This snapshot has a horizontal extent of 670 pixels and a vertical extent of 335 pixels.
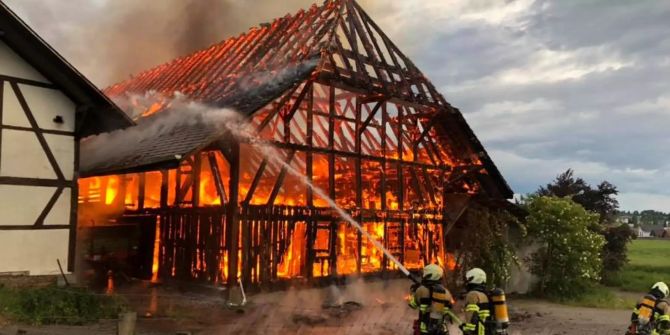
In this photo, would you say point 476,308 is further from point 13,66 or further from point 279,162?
point 13,66

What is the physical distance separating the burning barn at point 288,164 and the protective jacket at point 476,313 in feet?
23.2

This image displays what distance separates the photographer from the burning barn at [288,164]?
13.5 m

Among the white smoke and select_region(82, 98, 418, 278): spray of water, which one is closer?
select_region(82, 98, 418, 278): spray of water

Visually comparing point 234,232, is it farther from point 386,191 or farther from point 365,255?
point 386,191

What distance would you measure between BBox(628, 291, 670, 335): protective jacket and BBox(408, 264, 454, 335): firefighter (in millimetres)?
3209

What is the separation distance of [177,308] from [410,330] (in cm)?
500

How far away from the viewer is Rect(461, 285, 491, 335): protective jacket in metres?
6.71

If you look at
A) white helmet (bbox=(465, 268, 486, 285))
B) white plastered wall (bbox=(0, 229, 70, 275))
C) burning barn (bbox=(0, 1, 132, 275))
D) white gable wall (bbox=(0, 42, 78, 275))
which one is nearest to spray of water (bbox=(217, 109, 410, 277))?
burning barn (bbox=(0, 1, 132, 275))

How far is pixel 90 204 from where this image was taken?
56.7ft

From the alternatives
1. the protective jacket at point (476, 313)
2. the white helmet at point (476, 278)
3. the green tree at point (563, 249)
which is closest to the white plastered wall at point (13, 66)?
→ the white helmet at point (476, 278)

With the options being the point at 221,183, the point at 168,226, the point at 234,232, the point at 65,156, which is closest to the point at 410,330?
the point at 234,232

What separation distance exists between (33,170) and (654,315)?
11532 mm

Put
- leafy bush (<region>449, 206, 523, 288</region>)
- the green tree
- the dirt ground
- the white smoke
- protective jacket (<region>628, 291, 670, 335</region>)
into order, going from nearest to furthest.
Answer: protective jacket (<region>628, 291, 670, 335</region>)
the dirt ground
the white smoke
leafy bush (<region>449, 206, 523, 288</region>)
the green tree

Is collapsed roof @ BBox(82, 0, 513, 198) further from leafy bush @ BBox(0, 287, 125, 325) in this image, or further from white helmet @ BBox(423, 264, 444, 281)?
white helmet @ BBox(423, 264, 444, 281)
